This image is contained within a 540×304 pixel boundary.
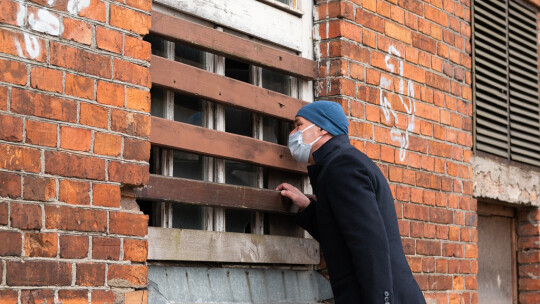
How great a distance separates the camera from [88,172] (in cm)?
330

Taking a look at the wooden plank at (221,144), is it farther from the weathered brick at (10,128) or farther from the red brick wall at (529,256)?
the red brick wall at (529,256)

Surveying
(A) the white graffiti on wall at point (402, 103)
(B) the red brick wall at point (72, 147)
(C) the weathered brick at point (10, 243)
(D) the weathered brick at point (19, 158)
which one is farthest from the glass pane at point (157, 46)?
(A) the white graffiti on wall at point (402, 103)

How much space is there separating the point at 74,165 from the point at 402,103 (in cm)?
247

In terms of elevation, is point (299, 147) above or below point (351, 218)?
above

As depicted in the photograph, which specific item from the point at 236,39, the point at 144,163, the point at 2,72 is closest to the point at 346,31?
the point at 236,39

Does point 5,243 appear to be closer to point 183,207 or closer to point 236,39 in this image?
point 183,207

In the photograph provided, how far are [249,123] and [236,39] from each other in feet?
1.52

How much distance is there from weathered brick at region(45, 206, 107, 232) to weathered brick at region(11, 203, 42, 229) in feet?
0.13

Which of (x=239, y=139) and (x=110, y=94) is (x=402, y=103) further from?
(x=110, y=94)

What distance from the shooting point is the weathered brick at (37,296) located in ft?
9.97

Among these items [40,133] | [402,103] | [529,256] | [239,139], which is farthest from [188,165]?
[529,256]

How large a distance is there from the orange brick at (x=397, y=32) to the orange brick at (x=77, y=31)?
87.6 inches

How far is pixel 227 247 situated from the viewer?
4.09 metres

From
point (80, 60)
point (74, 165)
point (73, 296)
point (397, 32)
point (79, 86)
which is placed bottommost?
point (73, 296)
